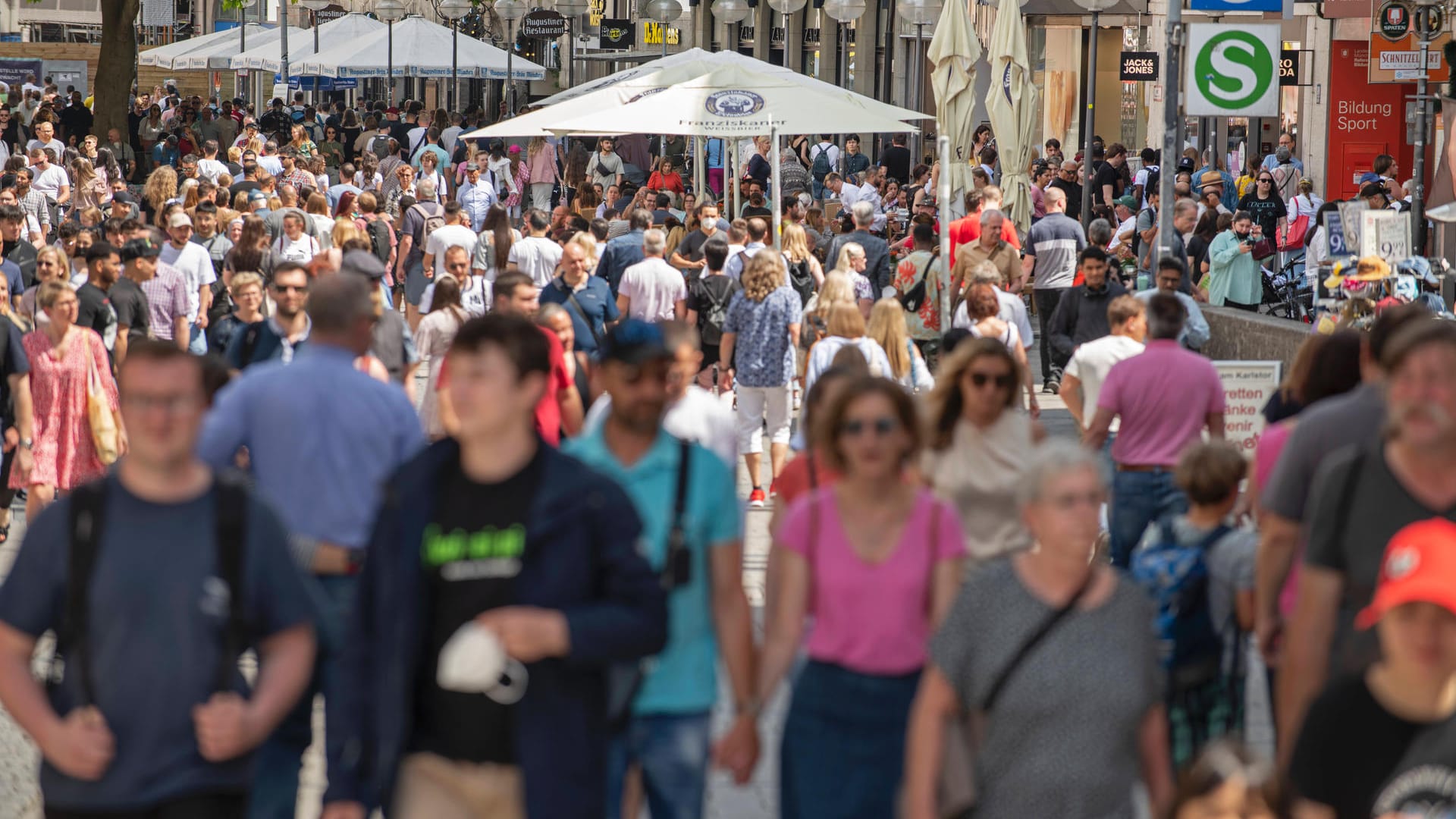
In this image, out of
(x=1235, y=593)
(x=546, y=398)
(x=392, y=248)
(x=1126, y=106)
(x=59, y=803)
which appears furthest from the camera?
(x=1126, y=106)

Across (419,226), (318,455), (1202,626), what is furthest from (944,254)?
(318,455)

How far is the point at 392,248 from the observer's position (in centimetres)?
1945

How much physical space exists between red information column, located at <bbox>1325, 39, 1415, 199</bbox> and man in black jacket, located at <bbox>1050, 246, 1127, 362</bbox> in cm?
2014

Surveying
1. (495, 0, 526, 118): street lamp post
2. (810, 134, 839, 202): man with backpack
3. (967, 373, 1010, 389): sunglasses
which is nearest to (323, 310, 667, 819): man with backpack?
(967, 373, 1010, 389): sunglasses

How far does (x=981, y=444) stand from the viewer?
6773mm

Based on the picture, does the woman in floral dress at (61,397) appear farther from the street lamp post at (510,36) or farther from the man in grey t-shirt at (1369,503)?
the street lamp post at (510,36)

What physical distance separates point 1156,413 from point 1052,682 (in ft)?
14.7

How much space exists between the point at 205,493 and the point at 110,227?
36.8 feet

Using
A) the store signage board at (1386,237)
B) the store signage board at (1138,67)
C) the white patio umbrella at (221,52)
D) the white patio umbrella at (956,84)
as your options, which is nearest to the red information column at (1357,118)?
the store signage board at (1138,67)

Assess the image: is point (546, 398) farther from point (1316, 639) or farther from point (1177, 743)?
point (1316, 639)

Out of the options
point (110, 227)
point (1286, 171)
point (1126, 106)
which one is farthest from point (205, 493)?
point (1126, 106)

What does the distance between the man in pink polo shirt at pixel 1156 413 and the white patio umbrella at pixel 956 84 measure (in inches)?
455

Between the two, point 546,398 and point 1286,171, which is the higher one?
point 1286,171

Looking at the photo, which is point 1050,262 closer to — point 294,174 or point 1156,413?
point 1156,413
